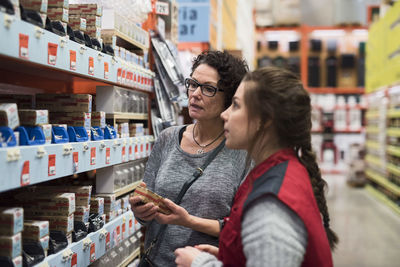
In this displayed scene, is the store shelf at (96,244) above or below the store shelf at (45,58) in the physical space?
below

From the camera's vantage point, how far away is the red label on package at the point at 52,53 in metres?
1.73

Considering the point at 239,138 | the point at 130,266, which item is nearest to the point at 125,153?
the point at 130,266

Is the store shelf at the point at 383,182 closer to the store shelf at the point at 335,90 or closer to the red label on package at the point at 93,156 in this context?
the store shelf at the point at 335,90

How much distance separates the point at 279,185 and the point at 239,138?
0.26m

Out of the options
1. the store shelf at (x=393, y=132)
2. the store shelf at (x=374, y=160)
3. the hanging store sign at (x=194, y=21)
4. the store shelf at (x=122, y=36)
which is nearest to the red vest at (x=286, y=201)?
the store shelf at (x=122, y=36)

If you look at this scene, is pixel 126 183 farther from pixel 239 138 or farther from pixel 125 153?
pixel 239 138

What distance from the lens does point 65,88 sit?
2.80m

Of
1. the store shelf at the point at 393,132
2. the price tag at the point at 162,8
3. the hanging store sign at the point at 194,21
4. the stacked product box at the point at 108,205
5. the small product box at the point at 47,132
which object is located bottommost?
the stacked product box at the point at 108,205

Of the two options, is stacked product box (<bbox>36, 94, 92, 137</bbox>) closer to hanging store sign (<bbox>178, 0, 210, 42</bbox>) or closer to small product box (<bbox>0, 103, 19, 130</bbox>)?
small product box (<bbox>0, 103, 19, 130</bbox>)

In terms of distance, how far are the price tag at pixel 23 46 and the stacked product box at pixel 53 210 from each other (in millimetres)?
746

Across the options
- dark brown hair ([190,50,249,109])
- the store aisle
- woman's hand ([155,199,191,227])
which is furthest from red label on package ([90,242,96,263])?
the store aisle

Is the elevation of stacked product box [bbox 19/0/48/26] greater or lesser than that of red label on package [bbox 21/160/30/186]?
greater

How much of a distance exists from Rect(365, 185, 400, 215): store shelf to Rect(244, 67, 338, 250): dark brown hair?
263 inches

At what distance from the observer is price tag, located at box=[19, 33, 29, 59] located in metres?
1.53
